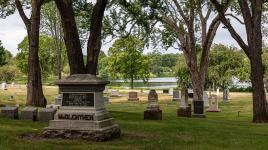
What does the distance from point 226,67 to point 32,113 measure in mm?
55729

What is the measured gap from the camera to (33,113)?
1731 centimetres

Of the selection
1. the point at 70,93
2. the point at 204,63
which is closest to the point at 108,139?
the point at 70,93

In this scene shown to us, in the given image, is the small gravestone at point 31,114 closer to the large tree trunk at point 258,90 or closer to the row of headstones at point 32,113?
the row of headstones at point 32,113

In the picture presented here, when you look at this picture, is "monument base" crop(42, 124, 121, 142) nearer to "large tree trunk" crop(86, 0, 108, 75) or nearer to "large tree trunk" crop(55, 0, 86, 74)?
"large tree trunk" crop(55, 0, 86, 74)

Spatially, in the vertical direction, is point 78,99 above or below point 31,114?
above

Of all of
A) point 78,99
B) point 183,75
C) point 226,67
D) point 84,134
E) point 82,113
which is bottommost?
point 84,134

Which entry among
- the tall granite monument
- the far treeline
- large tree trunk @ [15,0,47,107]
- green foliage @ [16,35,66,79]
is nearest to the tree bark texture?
the far treeline

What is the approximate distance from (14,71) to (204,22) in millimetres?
87240

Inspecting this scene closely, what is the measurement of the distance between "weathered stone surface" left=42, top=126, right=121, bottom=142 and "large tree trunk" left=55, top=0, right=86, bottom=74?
5.75 meters

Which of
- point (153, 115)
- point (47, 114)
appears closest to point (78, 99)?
point (47, 114)

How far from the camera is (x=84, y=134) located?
1212 centimetres

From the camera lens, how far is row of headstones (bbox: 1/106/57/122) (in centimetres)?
1695

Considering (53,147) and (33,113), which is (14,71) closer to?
(33,113)

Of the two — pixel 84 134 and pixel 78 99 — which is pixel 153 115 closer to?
pixel 78 99
